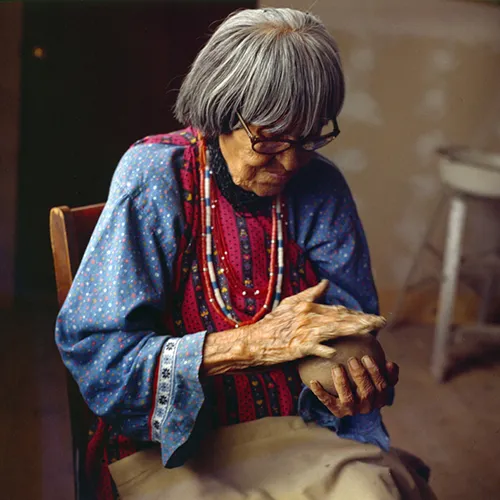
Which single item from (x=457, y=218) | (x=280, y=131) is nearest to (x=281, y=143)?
(x=280, y=131)

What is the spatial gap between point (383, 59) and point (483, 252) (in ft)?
2.40

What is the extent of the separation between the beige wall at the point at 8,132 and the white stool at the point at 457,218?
1.08 m

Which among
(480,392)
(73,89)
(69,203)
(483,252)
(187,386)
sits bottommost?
(480,392)

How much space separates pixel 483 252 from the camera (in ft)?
6.73

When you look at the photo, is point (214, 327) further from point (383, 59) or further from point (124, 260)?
point (383, 59)

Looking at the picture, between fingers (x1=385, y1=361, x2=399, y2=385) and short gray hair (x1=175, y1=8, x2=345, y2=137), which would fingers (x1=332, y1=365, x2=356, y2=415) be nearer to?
fingers (x1=385, y1=361, x2=399, y2=385)

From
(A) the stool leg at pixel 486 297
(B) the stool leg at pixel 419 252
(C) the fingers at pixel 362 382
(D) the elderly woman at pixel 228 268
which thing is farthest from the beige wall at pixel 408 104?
(C) the fingers at pixel 362 382

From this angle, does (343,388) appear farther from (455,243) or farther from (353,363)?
(455,243)

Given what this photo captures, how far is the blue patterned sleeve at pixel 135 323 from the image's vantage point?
0.88 m

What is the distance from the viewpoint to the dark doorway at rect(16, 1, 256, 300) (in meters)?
1.16

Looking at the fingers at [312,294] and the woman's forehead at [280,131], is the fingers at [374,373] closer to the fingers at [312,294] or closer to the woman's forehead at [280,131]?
the fingers at [312,294]

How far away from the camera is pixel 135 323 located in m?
0.90

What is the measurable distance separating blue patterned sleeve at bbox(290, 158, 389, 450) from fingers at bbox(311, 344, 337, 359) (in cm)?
20

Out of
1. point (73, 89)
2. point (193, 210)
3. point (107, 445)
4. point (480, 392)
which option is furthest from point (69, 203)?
point (480, 392)
